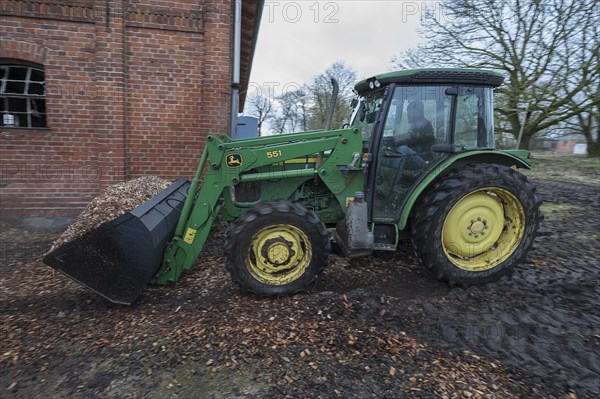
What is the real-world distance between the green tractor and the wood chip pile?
3.88 ft

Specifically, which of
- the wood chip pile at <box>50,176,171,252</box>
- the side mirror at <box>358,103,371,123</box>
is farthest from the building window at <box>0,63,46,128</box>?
the side mirror at <box>358,103,371,123</box>

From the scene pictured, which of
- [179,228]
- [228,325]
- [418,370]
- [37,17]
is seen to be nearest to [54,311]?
[179,228]

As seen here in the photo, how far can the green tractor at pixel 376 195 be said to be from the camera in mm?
3318

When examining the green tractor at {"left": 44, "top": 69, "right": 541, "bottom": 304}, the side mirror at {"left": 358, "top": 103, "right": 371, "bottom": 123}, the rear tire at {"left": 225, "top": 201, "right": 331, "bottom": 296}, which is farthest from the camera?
the side mirror at {"left": 358, "top": 103, "right": 371, "bottom": 123}

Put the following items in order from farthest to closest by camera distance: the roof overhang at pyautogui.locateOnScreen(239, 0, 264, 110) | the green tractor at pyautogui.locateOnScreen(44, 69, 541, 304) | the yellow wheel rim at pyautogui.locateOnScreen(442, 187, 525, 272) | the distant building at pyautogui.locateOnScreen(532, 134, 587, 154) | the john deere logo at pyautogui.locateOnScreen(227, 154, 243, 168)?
the distant building at pyautogui.locateOnScreen(532, 134, 587, 154) → the roof overhang at pyautogui.locateOnScreen(239, 0, 264, 110) → the yellow wheel rim at pyautogui.locateOnScreen(442, 187, 525, 272) → the john deere logo at pyautogui.locateOnScreen(227, 154, 243, 168) → the green tractor at pyautogui.locateOnScreen(44, 69, 541, 304)

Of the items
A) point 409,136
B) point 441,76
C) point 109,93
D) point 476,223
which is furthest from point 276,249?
point 109,93

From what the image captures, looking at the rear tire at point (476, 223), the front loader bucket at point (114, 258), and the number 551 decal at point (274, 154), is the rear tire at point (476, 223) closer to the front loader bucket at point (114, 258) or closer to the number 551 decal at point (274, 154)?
the number 551 decal at point (274, 154)

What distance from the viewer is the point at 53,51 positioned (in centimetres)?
584

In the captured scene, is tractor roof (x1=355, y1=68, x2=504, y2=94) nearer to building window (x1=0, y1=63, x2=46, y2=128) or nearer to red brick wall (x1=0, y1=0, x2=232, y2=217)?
red brick wall (x1=0, y1=0, x2=232, y2=217)

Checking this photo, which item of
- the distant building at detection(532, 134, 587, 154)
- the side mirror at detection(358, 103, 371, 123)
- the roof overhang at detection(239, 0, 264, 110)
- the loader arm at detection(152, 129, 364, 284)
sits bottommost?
the loader arm at detection(152, 129, 364, 284)

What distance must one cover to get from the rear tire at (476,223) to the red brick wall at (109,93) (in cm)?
415

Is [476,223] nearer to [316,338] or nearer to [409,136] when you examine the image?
[409,136]

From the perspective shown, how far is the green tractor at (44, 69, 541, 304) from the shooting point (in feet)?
10.9

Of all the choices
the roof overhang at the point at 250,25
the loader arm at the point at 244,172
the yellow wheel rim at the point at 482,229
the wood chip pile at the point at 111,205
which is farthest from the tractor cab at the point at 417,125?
the roof overhang at the point at 250,25
